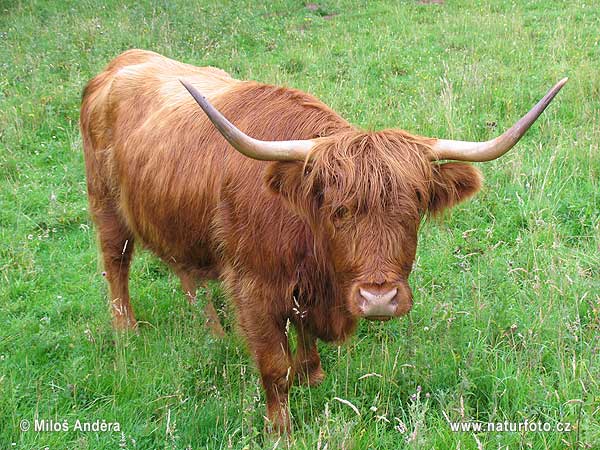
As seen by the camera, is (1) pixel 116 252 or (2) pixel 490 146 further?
(1) pixel 116 252

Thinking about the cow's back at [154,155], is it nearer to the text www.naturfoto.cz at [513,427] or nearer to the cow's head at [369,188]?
the cow's head at [369,188]

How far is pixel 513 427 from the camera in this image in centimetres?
303

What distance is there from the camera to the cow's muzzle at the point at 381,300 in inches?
106

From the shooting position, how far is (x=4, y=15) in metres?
12.7

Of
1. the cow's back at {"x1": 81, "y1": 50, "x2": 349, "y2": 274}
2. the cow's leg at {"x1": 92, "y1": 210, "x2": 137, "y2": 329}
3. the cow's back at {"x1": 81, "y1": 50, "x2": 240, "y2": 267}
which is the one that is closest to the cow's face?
the cow's back at {"x1": 81, "y1": 50, "x2": 349, "y2": 274}

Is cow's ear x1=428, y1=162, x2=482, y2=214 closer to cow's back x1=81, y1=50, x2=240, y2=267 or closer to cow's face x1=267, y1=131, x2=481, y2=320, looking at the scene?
cow's face x1=267, y1=131, x2=481, y2=320

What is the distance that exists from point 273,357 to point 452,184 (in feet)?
4.42

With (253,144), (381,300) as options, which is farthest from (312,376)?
(253,144)

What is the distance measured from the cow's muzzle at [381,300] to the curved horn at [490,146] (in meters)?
0.68

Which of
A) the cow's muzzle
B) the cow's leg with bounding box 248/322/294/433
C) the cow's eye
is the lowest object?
the cow's leg with bounding box 248/322/294/433

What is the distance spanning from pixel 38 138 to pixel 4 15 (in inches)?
266

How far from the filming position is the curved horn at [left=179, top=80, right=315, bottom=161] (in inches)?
106

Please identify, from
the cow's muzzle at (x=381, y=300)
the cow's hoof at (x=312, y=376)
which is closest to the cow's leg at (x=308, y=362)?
the cow's hoof at (x=312, y=376)

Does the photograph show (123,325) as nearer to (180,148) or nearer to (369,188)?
(180,148)
